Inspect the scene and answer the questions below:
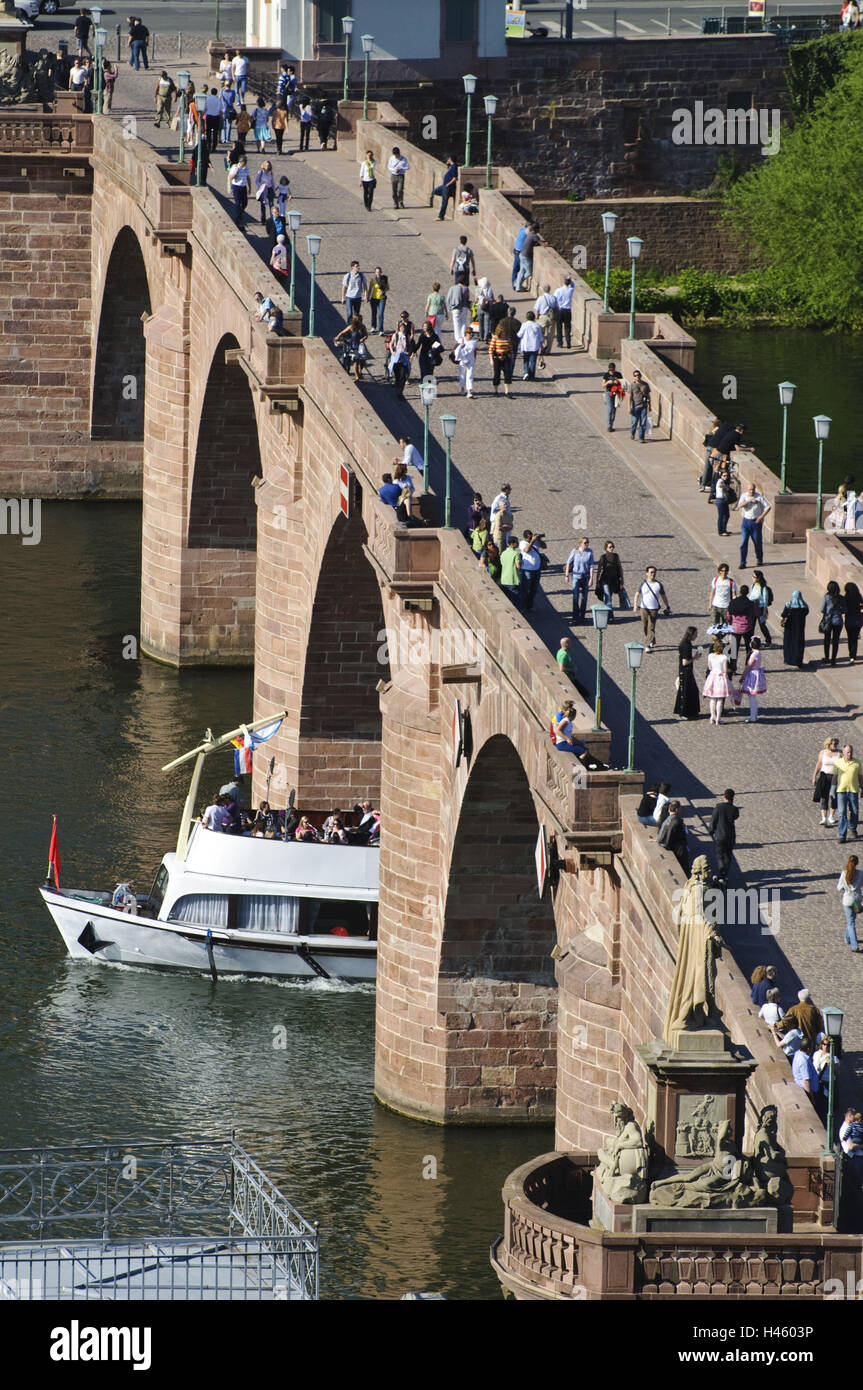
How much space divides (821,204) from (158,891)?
176ft

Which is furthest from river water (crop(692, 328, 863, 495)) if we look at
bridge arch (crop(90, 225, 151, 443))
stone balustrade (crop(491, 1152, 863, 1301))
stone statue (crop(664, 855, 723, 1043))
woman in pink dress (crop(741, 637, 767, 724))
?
stone balustrade (crop(491, 1152, 863, 1301))

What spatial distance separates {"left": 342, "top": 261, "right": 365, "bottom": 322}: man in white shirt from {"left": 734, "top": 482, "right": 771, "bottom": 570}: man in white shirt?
14224 mm

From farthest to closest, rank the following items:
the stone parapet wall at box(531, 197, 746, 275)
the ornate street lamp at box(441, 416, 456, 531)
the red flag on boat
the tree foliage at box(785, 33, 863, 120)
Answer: the stone parapet wall at box(531, 197, 746, 275) < the tree foliage at box(785, 33, 863, 120) < the red flag on boat < the ornate street lamp at box(441, 416, 456, 531)

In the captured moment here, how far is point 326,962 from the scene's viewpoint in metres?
61.3

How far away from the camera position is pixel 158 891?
6297 cm

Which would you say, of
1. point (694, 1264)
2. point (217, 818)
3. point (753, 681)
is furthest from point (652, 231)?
point (694, 1264)

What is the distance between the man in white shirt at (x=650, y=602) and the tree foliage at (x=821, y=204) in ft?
185

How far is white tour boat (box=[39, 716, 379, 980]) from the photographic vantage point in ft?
201

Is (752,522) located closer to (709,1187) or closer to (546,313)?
(546,313)

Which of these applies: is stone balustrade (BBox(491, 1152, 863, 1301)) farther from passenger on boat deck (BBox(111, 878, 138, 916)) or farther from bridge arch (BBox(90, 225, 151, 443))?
bridge arch (BBox(90, 225, 151, 443))

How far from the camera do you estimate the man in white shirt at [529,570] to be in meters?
54.5

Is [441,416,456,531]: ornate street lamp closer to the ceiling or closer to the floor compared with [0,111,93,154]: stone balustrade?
closer to the floor
